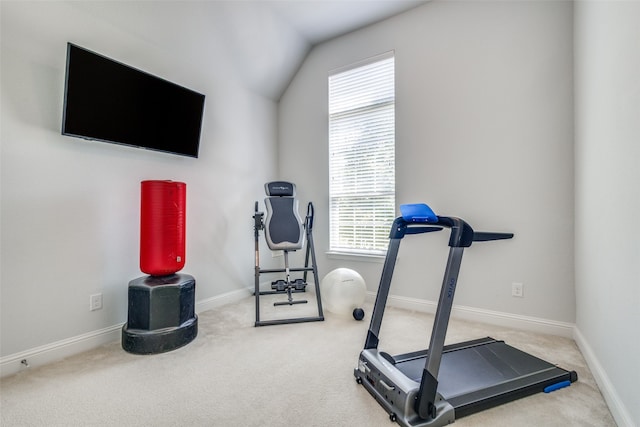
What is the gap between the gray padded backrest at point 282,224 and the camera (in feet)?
10.8

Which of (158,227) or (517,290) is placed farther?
(517,290)

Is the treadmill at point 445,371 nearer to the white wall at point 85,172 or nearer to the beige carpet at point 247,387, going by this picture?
the beige carpet at point 247,387

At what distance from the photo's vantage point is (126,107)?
2473mm

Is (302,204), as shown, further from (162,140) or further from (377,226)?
(162,140)

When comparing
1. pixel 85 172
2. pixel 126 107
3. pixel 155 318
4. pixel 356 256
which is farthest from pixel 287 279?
pixel 126 107

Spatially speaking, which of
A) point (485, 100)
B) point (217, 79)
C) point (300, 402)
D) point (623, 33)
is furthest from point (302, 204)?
point (623, 33)

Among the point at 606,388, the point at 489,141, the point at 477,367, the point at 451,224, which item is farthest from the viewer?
the point at 489,141

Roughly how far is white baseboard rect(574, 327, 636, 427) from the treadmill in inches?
5.3

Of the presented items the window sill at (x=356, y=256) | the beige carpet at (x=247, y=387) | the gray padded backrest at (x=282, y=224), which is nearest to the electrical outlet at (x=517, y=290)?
the beige carpet at (x=247, y=387)

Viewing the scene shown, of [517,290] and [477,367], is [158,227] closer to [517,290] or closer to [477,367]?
[477,367]

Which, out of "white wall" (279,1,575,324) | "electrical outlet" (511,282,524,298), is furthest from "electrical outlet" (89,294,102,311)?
"electrical outlet" (511,282,524,298)

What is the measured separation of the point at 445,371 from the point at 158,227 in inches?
91.2

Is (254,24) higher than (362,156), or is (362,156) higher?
(254,24)

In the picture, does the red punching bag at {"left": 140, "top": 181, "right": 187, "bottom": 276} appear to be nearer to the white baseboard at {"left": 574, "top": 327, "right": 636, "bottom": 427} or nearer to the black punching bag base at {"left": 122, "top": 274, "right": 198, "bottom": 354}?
the black punching bag base at {"left": 122, "top": 274, "right": 198, "bottom": 354}
